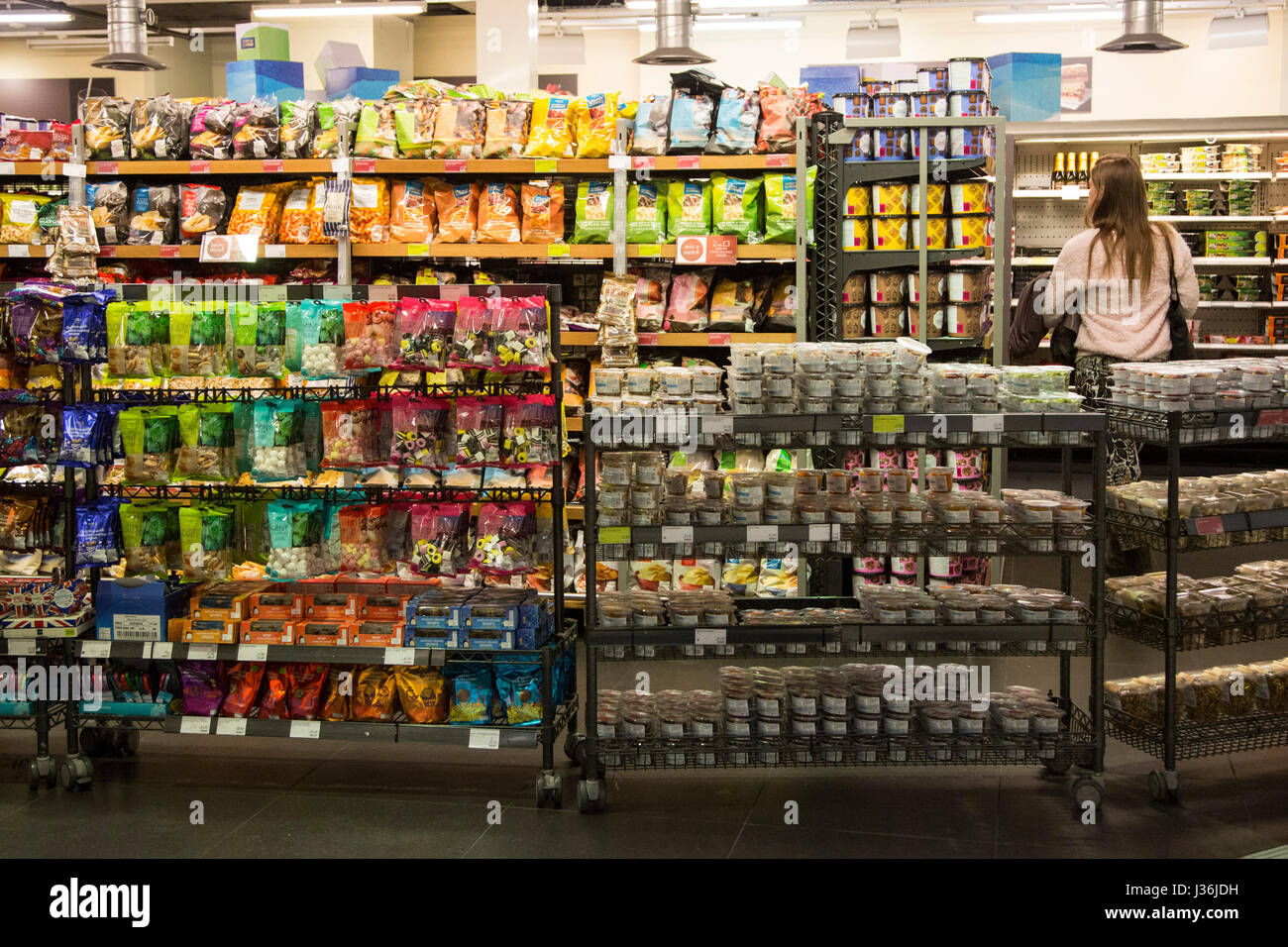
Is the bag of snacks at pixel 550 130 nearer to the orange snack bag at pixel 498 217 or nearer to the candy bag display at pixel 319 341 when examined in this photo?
the orange snack bag at pixel 498 217

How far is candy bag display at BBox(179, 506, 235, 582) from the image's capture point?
4.03 meters

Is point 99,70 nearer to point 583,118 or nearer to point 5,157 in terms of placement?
point 5,157

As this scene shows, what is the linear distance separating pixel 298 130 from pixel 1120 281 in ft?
12.5

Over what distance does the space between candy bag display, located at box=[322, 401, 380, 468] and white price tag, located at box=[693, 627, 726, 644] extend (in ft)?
3.86

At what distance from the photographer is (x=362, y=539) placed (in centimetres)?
400

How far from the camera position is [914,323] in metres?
6.04

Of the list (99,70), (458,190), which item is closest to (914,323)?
(458,190)

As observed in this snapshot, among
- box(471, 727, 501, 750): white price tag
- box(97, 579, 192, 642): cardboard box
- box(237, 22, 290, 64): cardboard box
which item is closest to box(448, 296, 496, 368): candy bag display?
box(471, 727, 501, 750): white price tag

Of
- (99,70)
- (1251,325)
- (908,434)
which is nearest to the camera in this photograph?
(908,434)

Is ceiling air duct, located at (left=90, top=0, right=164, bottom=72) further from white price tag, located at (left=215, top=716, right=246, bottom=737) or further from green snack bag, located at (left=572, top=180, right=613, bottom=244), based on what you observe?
white price tag, located at (left=215, top=716, right=246, bottom=737)

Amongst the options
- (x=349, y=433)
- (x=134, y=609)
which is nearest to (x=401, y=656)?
(x=349, y=433)

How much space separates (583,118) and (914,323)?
187 cm
